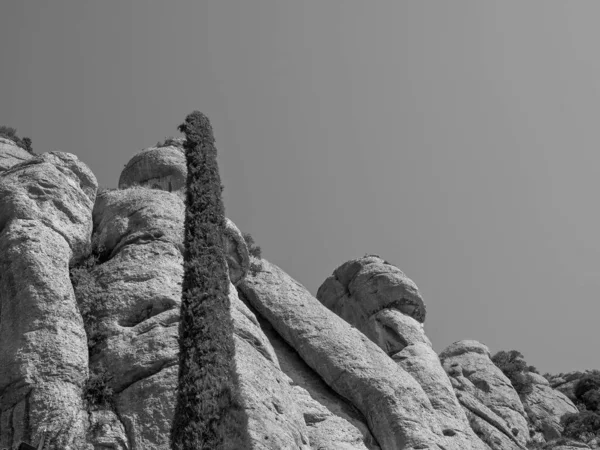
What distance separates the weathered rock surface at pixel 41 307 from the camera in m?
13.9

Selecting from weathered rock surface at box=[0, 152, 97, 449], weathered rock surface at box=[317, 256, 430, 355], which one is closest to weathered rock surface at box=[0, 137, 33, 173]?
weathered rock surface at box=[0, 152, 97, 449]

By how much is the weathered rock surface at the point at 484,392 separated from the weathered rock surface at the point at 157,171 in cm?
1350

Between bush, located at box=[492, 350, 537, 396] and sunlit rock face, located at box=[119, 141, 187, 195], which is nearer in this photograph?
sunlit rock face, located at box=[119, 141, 187, 195]

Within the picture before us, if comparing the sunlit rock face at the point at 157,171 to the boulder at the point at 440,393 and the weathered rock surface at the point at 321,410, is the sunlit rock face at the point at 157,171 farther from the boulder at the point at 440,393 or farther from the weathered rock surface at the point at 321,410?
the boulder at the point at 440,393

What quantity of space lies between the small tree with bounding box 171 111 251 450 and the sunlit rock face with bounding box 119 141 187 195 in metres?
0.74

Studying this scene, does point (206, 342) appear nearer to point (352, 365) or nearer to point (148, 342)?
point (148, 342)

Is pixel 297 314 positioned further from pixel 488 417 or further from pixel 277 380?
pixel 488 417

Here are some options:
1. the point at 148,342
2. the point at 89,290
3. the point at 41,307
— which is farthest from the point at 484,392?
the point at 41,307

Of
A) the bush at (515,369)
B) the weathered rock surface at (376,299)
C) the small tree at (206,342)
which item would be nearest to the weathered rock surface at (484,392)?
the bush at (515,369)

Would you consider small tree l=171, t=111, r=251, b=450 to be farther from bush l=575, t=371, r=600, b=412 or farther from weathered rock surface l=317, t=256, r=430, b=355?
bush l=575, t=371, r=600, b=412

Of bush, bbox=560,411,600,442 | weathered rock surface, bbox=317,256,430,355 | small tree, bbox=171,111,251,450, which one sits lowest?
small tree, bbox=171,111,251,450

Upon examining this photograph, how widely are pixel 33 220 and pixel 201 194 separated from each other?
5.81 m

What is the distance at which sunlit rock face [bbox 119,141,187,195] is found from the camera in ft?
76.5

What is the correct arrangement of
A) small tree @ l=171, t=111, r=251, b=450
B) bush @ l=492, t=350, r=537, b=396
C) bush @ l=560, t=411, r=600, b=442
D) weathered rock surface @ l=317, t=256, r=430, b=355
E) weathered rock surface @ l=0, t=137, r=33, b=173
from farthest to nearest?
bush @ l=492, t=350, r=537, b=396
bush @ l=560, t=411, r=600, b=442
weathered rock surface @ l=317, t=256, r=430, b=355
weathered rock surface @ l=0, t=137, r=33, b=173
small tree @ l=171, t=111, r=251, b=450
